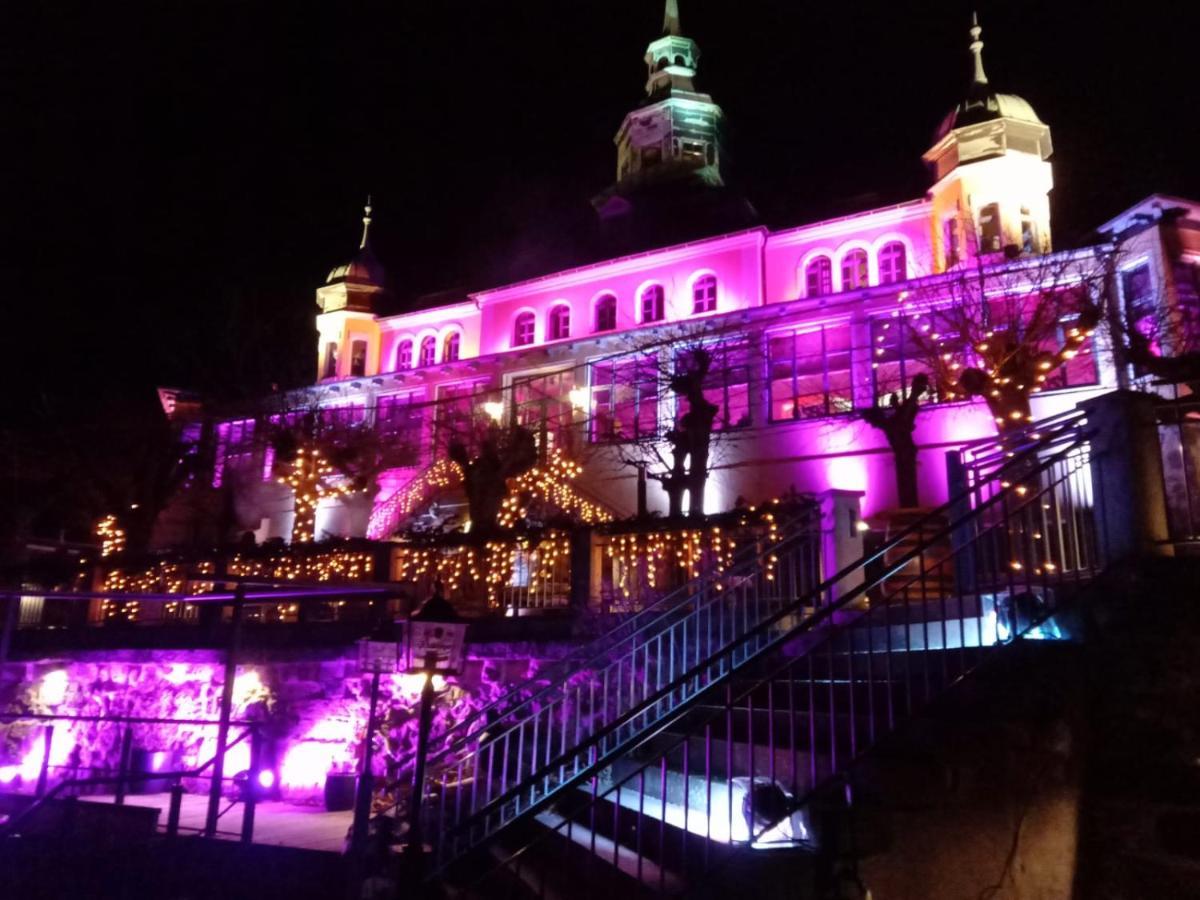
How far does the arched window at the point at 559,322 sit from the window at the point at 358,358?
864cm

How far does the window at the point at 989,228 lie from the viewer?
21875 millimetres

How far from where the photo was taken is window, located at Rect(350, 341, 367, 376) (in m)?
32.3

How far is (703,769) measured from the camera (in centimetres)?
691

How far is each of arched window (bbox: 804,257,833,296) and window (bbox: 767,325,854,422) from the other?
198 cm

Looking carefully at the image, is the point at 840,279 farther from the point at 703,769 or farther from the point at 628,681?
the point at 703,769

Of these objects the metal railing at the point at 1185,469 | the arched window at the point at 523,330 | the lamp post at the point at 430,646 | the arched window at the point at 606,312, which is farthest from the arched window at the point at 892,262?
the lamp post at the point at 430,646

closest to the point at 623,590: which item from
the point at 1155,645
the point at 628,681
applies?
the point at 628,681

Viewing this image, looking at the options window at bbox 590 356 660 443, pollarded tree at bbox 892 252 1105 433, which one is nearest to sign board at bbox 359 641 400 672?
pollarded tree at bbox 892 252 1105 433

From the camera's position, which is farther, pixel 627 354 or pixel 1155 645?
pixel 627 354

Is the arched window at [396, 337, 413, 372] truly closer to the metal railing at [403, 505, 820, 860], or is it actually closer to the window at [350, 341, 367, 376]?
the window at [350, 341, 367, 376]

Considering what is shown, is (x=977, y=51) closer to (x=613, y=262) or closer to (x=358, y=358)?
(x=613, y=262)

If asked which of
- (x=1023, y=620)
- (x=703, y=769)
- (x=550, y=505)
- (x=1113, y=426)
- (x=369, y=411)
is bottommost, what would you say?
(x=703, y=769)

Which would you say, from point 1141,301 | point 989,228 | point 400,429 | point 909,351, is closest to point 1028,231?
point 989,228

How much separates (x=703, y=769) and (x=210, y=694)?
29.2 ft
